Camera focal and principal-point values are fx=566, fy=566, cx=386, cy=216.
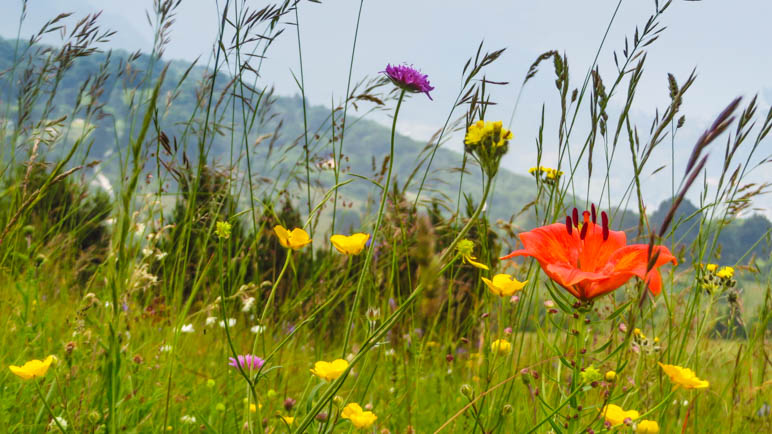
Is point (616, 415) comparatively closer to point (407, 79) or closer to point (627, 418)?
point (627, 418)

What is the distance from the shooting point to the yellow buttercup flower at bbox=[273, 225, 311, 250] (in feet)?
3.64

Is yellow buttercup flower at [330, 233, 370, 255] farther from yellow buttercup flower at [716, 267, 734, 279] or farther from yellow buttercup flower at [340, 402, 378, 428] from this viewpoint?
yellow buttercup flower at [716, 267, 734, 279]

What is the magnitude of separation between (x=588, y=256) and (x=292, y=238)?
60cm

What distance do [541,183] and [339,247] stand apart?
743 millimetres

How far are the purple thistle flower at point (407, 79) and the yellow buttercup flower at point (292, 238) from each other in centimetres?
36

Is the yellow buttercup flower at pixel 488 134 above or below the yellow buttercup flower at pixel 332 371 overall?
above

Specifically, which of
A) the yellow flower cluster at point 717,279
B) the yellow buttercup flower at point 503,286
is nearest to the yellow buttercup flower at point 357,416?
the yellow buttercup flower at point 503,286

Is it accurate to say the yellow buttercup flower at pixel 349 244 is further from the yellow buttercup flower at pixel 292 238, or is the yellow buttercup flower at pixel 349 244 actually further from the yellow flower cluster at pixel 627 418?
the yellow flower cluster at pixel 627 418

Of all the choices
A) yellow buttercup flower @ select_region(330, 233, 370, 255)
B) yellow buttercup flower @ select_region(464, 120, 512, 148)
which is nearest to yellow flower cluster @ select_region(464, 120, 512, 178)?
yellow buttercup flower @ select_region(464, 120, 512, 148)

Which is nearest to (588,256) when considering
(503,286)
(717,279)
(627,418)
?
(503,286)

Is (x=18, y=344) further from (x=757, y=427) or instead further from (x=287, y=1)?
(x=757, y=427)

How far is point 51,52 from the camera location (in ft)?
8.49

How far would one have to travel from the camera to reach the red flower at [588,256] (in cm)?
99

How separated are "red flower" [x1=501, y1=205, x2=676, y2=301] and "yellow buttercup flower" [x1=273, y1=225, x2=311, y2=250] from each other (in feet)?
1.34
